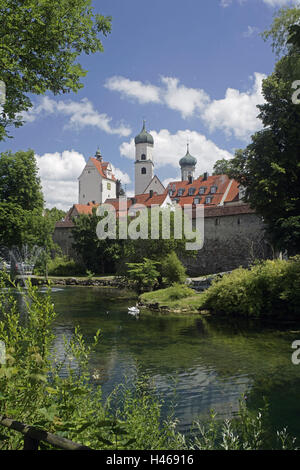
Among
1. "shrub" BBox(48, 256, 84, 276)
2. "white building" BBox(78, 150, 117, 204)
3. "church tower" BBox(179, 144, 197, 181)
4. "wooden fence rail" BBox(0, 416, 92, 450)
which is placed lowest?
"shrub" BBox(48, 256, 84, 276)

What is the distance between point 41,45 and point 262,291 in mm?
15917

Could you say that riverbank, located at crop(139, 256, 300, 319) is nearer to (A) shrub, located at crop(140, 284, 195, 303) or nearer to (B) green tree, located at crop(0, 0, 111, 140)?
(A) shrub, located at crop(140, 284, 195, 303)

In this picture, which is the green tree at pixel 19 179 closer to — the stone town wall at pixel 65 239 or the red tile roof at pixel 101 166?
the stone town wall at pixel 65 239

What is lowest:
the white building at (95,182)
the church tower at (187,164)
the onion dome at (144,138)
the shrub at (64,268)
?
the shrub at (64,268)

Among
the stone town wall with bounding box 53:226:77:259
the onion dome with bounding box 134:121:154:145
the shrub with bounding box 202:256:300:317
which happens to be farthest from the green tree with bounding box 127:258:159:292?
the onion dome with bounding box 134:121:154:145

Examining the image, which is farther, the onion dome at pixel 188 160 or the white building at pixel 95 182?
the onion dome at pixel 188 160

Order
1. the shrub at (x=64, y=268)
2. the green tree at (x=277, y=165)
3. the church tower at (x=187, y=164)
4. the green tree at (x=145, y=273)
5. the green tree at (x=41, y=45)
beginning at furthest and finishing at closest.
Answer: the church tower at (x=187, y=164) < the shrub at (x=64, y=268) < the green tree at (x=145, y=273) < the green tree at (x=277, y=165) < the green tree at (x=41, y=45)

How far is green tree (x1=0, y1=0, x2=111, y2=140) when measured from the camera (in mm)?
7707

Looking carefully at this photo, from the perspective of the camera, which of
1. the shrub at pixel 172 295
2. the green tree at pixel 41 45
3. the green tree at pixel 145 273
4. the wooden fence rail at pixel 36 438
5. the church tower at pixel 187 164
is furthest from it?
the church tower at pixel 187 164

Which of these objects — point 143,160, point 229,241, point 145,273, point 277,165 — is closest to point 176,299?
point 145,273

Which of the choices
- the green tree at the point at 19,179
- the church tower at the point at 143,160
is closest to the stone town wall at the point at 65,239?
the green tree at the point at 19,179

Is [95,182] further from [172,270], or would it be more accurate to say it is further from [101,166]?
[172,270]

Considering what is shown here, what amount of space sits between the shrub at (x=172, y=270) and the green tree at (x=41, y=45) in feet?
69.5

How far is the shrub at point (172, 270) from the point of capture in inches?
1163
